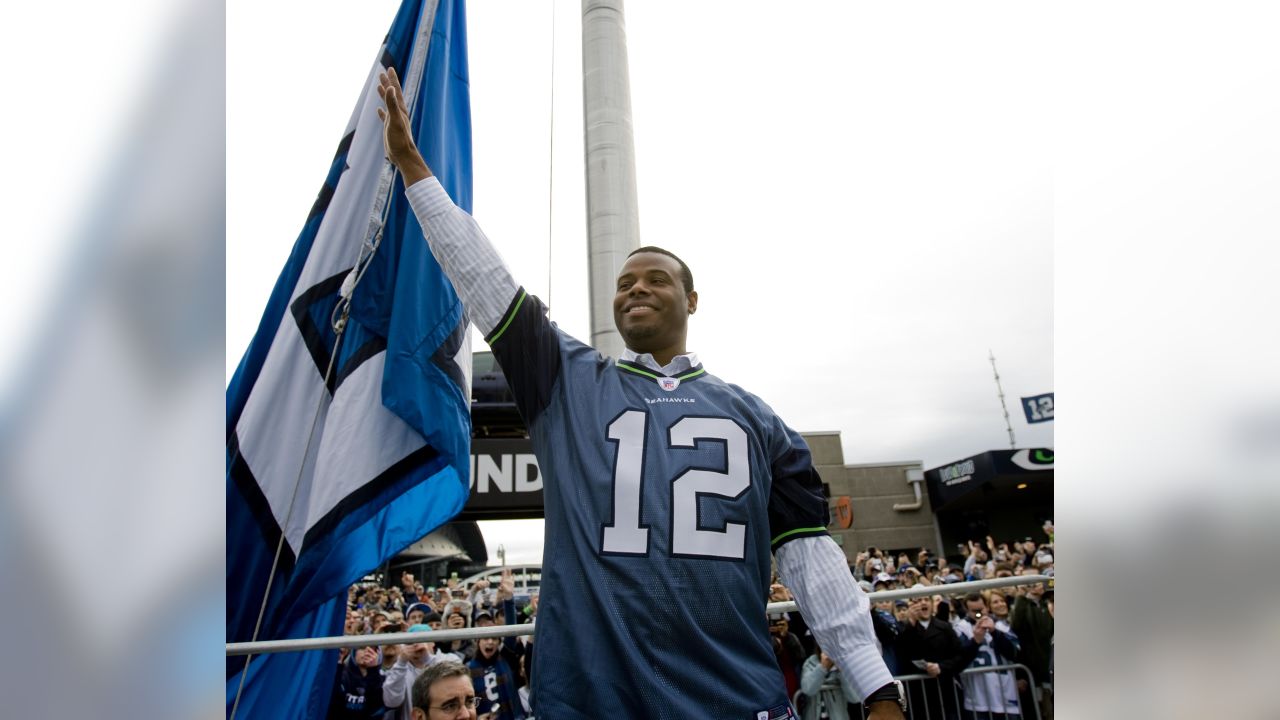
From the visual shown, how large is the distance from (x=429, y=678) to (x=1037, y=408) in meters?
37.9

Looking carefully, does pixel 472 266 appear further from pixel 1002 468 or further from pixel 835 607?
pixel 1002 468

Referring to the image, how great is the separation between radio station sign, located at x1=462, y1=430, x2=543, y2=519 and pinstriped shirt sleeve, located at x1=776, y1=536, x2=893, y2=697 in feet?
42.0

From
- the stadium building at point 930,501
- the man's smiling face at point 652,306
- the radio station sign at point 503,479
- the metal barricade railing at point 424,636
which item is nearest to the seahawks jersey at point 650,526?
the man's smiling face at point 652,306

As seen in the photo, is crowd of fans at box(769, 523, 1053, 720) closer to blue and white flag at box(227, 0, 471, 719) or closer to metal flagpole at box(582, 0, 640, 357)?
metal flagpole at box(582, 0, 640, 357)

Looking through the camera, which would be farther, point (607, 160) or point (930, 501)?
point (930, 501)

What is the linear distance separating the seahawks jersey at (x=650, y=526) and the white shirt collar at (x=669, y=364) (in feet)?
0.13

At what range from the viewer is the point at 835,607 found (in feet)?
6.53

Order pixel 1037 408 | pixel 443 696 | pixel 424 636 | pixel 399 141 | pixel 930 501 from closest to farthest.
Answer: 1. pixel 399 141
2. pixel 424 636
3. pixel 443 696
4. pixel 930 501
5. pixel 1037 408

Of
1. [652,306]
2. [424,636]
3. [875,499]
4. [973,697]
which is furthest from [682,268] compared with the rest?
[875,499]

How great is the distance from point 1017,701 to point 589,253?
201 inches

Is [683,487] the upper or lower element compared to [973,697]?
upper

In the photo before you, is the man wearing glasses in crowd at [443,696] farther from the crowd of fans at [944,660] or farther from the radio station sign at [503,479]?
the radio station sign at [503,479]
